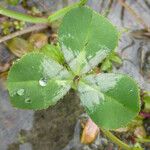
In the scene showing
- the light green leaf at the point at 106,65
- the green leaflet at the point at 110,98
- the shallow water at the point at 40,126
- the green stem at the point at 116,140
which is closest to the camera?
the green leaflet at the point at 110,98

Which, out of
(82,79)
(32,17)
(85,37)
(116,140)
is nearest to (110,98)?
(82,79)

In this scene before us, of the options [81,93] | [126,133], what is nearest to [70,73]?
[81,93]

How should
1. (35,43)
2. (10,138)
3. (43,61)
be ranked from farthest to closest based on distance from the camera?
(35,43) < (10,138) < (43,61)

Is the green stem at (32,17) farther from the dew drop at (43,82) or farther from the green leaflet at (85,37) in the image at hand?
the dew drop at (43,82)

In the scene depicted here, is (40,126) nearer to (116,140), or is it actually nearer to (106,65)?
(116,140)

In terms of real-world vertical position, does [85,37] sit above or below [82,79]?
above

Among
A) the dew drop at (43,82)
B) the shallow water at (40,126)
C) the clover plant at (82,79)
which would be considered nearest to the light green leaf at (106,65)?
the shallow water at (40,126)

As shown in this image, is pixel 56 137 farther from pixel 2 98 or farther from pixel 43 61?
pixel 43 61
